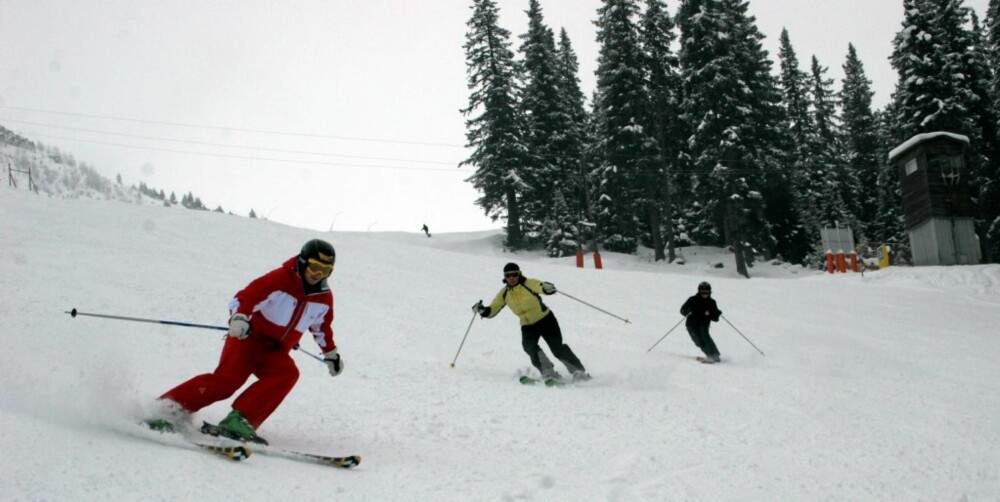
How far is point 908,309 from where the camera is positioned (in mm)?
17656

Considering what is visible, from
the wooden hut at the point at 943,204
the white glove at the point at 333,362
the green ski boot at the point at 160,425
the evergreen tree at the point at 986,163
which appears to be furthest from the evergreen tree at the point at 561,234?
the green ski boot at the point at 160,425

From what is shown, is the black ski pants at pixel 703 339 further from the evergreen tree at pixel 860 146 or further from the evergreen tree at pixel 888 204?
the evergreen tree at pixel 860 146

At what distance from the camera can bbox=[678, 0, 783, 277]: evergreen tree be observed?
3102cm

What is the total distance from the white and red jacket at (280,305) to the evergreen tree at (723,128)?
90.4 ft

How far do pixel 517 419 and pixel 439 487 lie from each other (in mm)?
2037

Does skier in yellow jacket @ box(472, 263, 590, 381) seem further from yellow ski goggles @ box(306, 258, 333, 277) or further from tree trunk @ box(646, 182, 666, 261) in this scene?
tree trunk @ box(646, 182, 666, 261)

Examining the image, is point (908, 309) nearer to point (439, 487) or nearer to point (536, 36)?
point (439, 487)

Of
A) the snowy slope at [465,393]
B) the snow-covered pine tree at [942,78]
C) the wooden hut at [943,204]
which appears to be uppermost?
the snow-covered pine tree at [942,78]

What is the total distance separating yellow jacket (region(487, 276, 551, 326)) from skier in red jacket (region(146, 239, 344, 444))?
3.96 m

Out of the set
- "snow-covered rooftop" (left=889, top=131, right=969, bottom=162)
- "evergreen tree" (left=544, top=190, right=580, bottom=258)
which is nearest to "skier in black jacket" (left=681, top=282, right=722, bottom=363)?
"snow-covered rooftop" (left=889, top=131, right=969, bottom=162)

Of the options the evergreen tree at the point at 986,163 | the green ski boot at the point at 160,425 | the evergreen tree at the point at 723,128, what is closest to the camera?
the green ski boot at the point at 160,425

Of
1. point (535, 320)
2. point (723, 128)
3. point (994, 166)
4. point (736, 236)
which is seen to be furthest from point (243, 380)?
point (994, 166)

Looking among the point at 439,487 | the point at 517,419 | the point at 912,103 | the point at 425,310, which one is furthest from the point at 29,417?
the point at 912,103

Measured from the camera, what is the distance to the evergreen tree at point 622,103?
3475 cm
